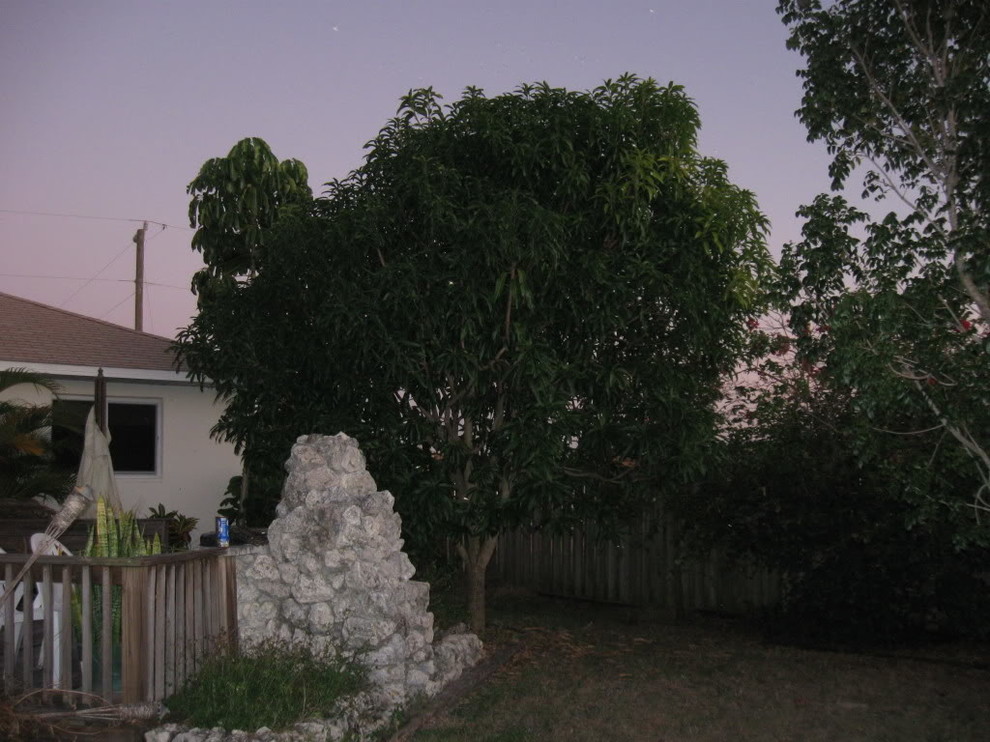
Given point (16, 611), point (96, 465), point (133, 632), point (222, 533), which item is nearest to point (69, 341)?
point (96, 465)

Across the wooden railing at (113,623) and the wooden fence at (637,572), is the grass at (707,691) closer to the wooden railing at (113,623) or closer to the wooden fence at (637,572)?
the wooden fence at (637,572)

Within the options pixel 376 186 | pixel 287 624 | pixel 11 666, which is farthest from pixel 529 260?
pixel 11 666

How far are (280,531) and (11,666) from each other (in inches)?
72.7

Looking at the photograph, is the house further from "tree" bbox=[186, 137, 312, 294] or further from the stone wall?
the stone wall

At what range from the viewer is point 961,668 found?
881cm

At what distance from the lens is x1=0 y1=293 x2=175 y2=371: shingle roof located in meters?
12.3


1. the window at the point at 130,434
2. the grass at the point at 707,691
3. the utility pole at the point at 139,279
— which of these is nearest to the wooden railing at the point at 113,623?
the grass at the point at 707,691

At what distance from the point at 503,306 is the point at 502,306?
18 mm

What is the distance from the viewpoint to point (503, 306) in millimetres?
8805

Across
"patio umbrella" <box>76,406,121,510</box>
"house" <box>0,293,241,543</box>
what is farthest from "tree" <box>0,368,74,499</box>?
"house" <box>0,293,241,543</box>

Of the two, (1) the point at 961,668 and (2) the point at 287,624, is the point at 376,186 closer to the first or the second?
(2) the point at 287,624

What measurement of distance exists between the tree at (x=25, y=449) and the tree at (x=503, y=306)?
2248mm

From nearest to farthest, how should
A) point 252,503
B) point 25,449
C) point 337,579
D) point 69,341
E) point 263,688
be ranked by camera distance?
point 263,688 → point 337,579 → point 25,449 → point 252,503 → point 69,341

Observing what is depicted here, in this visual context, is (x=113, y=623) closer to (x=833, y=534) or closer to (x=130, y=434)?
(x=833, y=534)
